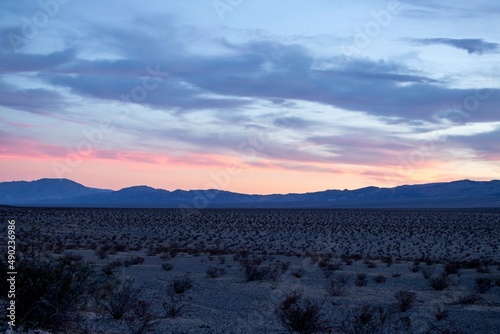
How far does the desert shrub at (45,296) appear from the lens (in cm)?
971

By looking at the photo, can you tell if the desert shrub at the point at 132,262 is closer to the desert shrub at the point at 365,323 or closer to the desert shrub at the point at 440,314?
the desert shrub at the point at 365,323

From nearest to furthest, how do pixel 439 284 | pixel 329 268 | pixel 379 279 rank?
pixel 439 284, pixel 379 279, pixel 329 268

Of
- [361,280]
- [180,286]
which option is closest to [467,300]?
[361,280]

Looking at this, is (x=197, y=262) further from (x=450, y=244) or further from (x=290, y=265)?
(x=450, y=244)

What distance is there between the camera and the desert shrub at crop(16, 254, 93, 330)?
382 inches

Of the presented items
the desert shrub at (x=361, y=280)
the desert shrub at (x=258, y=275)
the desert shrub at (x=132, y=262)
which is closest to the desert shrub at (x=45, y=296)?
the desert shrub at (x=258, y=275)

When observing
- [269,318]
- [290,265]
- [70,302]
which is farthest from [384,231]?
[70,302]

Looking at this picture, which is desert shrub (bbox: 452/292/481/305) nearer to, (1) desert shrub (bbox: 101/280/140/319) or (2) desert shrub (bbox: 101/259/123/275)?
(1) desert shrub (bbox: 101/280/140/319)

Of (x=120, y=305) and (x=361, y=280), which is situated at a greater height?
(x=120, y=305)

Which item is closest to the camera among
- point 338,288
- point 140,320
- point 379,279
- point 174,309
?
point 140,320

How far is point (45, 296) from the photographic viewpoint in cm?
1000

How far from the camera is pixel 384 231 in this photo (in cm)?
5331

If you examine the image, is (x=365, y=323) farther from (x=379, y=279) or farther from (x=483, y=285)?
(x=379, y=279)

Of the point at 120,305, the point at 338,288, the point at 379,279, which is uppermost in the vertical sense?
the point at 120,305
